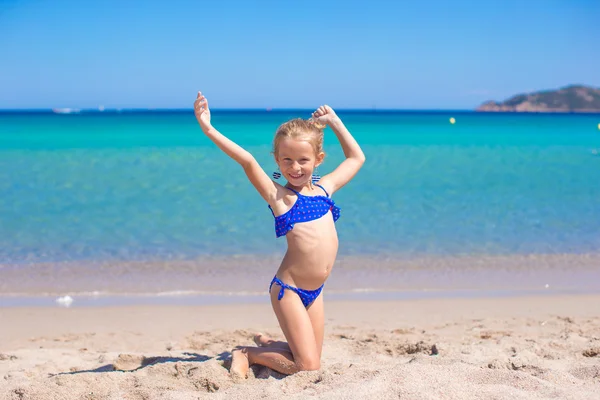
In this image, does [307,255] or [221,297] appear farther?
[221,297]

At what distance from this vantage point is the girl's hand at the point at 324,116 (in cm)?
397

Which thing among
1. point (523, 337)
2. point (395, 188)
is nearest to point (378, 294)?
point (523, 337)

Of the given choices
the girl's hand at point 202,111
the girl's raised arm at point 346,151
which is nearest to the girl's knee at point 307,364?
the girl's raised arm at point 346,151

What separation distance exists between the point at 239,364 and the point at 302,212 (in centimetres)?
96

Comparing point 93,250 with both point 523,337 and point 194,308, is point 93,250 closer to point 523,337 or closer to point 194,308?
point 194,308

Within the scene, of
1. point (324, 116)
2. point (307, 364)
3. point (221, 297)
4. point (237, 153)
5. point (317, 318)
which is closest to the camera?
point (237, 153)

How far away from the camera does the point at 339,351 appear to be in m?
4.33

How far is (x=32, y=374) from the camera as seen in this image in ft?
12.5

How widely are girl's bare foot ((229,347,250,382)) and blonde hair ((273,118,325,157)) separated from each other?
123 cm

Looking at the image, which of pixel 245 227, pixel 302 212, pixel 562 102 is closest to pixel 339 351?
pixel 302 212

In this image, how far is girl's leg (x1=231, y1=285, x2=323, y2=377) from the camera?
3643mm

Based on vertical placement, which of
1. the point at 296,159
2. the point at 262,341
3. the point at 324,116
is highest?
the point at 324,116

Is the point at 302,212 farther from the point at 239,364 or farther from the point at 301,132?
the point at 239,364

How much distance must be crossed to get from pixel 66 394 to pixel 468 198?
971 cm
